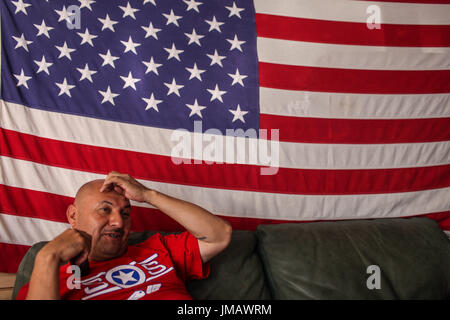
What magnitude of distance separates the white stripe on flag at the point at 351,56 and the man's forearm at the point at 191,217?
107 cm

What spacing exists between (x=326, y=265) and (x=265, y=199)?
1.68ft

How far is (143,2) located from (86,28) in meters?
0.34

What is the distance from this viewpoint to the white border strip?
2.14m

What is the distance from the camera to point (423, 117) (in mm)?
2289

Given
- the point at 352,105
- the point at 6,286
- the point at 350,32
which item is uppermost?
the point at 350,32

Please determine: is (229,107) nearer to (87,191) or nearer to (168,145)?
(168,145)

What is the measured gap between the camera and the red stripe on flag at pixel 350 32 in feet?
6.96

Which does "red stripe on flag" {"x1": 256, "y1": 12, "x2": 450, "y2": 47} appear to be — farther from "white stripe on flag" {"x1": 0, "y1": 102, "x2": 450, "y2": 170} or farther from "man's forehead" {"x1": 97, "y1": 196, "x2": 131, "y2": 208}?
"man's forehead" {"x1": 97, "y1": 196, "x2": 131, "y2": 208}

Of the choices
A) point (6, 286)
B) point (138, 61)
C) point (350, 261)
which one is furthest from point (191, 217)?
point (6, 286)

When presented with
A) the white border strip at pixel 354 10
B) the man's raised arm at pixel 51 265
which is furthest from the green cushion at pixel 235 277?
the white border strip at pixel 354 10

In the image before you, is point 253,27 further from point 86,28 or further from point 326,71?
point 86,28

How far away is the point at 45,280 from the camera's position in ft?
3.36

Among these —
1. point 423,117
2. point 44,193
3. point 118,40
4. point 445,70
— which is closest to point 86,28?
point 118,40
